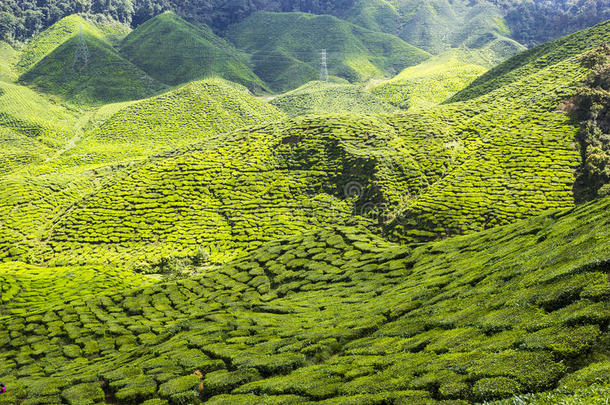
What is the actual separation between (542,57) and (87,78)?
199027 mm

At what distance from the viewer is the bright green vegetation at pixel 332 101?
165250 mm

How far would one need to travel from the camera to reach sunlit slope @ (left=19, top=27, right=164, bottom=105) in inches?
6900

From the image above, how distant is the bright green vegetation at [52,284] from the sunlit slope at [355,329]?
5879 mm

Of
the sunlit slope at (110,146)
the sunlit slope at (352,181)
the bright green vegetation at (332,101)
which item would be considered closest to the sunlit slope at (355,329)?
the sunlit slope at (352,181)

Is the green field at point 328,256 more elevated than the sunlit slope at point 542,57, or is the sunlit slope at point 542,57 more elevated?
the sunlit slope at point 542,57

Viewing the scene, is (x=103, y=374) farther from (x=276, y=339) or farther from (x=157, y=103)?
(x=157, y=103)

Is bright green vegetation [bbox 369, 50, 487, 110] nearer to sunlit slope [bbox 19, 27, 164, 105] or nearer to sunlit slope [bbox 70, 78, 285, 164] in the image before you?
sunlit slope [bbox 70, 78, 285, 164]

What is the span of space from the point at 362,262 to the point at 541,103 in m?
66.3

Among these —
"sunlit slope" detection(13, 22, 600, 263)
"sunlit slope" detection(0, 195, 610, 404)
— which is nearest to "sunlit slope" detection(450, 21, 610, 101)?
"sunlit slope" detection(13, 22, 600, 263)

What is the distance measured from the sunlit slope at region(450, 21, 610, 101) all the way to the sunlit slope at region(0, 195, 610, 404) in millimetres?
92741

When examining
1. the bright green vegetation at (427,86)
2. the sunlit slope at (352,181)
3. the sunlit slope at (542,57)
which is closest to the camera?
the sunlit slope at (352,181)

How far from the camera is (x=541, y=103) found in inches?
3088

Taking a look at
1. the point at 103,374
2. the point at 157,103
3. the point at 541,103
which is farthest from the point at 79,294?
the point at 157,103

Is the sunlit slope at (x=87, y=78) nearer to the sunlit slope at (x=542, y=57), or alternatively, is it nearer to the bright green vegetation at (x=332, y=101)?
the bright green vegetation at (x=332, y=101)
